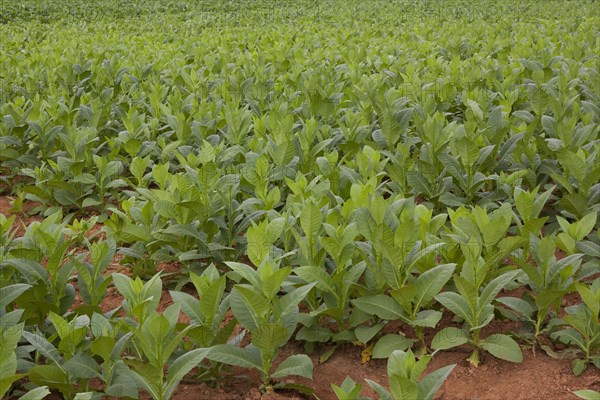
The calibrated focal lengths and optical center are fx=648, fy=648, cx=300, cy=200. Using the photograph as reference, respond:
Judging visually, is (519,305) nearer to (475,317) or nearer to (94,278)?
(475,317)

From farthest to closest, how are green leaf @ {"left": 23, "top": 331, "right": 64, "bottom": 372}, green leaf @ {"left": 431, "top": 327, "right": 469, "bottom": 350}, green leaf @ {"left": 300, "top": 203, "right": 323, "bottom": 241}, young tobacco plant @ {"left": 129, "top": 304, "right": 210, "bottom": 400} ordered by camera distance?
1. green leaf @ {"left": 300, "top": 203, "right": 323, "bottom": 241}
2. green leaf @ {"left": 431, "top": 327, "right": 469, "bottom": 350}
3. green leaf @ {"left": 23, "top": 331, "right": 64, "bottom": 372}
4. young tobacco plant @ {"left": 129, "top": 304, "right": 210, "bottom": 400}

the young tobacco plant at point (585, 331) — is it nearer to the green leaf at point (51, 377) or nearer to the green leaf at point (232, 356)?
the green leaf at point (232, 356)

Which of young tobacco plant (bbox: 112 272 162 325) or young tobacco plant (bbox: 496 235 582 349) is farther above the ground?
young tobacco plant (bbox: 112 272 162 325)

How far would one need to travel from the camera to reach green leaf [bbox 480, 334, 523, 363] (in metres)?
3.03

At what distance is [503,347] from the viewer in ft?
10.1

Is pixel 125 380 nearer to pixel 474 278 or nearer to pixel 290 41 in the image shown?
pixel 474 278

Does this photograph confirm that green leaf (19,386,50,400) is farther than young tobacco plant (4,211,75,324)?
No

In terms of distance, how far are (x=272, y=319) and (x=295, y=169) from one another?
2115 millimetres

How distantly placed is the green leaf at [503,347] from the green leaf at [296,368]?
88 centimetres

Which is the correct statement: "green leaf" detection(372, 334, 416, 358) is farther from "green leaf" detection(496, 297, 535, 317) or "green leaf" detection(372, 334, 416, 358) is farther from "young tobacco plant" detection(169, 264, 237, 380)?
"young tobacco plant" detection(169, 264, 237, 380)

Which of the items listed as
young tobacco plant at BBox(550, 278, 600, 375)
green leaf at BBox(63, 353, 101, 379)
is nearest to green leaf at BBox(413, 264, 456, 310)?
young tobacco plant at BBox(550, 278, 600, 375)

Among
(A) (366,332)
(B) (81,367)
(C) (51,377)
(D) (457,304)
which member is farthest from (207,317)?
(D) (457,304)

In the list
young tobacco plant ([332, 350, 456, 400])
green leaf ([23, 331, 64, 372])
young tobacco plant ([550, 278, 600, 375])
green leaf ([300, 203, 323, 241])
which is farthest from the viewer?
green leaf ([300, 203, 323, 241])

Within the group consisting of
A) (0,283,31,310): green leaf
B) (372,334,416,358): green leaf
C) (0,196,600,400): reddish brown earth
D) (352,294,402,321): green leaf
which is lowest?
(0,196,600,400): reddish brown earth
